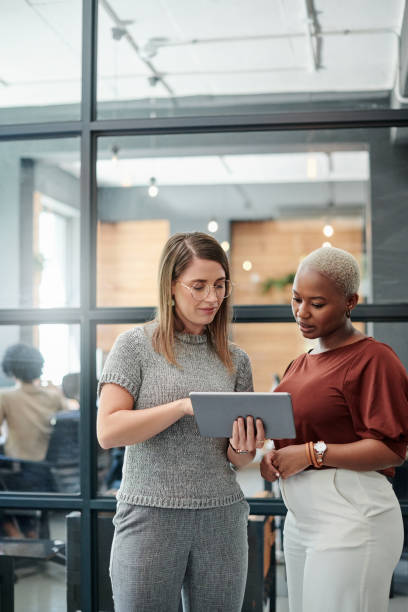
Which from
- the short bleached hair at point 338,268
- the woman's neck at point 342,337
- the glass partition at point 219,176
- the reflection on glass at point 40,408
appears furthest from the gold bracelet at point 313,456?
the reflection on glass at point 40,408

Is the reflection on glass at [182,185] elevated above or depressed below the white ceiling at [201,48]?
below

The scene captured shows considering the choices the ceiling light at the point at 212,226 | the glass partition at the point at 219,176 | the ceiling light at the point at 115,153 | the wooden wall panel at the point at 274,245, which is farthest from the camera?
the ceiling light at the point at 212,226

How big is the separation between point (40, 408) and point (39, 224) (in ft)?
2.08

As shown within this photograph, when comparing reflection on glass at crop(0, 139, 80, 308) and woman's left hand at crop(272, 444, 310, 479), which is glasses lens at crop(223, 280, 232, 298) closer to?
woman's left hand at crop(272, 444, 310, 479)

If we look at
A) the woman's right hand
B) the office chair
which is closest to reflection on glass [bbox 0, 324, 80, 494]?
the office chair

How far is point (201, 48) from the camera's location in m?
2.18

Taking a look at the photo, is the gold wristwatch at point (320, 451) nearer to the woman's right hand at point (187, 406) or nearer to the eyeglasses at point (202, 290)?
the woman's right hand at point (187, 406)

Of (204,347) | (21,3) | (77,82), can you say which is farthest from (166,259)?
(21,3)

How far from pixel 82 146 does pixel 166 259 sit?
0.84 meters

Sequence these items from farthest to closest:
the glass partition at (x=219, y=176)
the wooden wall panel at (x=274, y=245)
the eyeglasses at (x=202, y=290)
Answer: the wooden wall panel at (x=274, y=245) < the glass partition at (x=219, y=176) < the eyeglasses at (x=202, y=290)

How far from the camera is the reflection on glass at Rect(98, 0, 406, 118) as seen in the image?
2.09 m

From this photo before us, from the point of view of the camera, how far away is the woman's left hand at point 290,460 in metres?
1.40

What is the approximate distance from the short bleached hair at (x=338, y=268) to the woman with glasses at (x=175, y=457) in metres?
0.23

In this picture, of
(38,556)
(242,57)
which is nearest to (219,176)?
(242,57)
